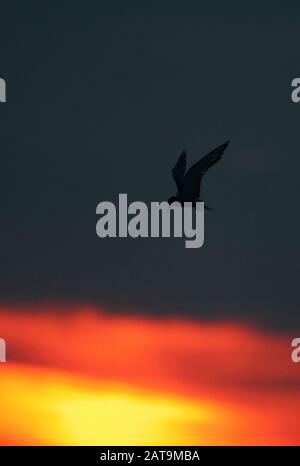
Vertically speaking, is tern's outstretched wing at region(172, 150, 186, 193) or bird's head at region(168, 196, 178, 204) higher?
tern's outstretched wing at region(172, 150, 186, 193)

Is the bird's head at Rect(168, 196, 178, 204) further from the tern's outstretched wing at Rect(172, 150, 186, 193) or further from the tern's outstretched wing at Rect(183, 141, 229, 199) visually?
the tern's outstretched wing at Rect(183, 141, 229, 199)

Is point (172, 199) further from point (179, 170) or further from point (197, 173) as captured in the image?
point (197, 173)

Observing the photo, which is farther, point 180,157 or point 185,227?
point 185,227

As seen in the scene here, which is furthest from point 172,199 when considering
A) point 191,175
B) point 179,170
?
point 191,175

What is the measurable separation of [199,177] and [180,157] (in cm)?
122

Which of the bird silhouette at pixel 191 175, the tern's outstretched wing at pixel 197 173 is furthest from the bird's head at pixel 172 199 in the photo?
the tern's outstretched wing at pixel 197 173

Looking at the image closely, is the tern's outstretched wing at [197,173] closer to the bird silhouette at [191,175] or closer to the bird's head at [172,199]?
the bird silhouette at [191,175]

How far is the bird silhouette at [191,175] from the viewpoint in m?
38.7

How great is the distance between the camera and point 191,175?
39.2m

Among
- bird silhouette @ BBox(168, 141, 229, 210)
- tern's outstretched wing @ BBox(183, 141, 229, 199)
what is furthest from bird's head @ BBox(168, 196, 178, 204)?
tern's outstretched wing @ BBox(183, 141, 229, 199)

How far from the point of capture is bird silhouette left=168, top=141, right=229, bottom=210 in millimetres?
38688
